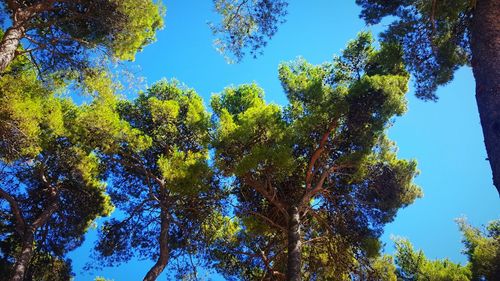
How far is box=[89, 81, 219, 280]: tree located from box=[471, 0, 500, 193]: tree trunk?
6296 mm

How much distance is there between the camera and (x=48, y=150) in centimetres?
1145

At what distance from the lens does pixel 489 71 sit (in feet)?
15.7

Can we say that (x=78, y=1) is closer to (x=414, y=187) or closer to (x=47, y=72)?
(x=47, y=72)

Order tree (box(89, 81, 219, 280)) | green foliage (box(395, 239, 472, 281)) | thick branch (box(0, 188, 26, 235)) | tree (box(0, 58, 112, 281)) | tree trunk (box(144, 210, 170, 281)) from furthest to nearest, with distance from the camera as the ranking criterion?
1. green foliage (box(395, 239, 472, 281))
2. tree (box(89, 81, 219, 280))
3. tree (box(0, 58, 112, 281))
4. thick branch (box(0, 188, 26, 235))
5. tree trunk (box(144, 210, 170, 281))

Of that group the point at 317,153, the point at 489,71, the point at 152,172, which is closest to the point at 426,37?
the point at 489,71

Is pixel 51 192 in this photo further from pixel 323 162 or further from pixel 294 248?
pixel 323 162

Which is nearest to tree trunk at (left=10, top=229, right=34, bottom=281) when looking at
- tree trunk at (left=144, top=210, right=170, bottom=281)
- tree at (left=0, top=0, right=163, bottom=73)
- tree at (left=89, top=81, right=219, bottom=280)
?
tree at (left=89, top=81, right=219, bottom=280)

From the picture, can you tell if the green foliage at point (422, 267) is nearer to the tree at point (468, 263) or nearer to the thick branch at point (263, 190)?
the tree at point (468, 263)

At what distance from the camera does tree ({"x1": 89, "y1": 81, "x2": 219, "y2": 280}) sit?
1023cm

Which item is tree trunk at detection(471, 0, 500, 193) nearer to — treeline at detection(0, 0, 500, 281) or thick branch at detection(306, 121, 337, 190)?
treeline at detection(0, 0, 500, 281)

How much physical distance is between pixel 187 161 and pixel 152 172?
354cm

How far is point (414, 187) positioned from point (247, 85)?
5919 millimetres

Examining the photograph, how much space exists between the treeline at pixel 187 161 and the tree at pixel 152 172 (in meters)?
0.04

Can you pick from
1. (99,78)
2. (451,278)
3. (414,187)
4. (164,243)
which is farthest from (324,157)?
(451,278)
